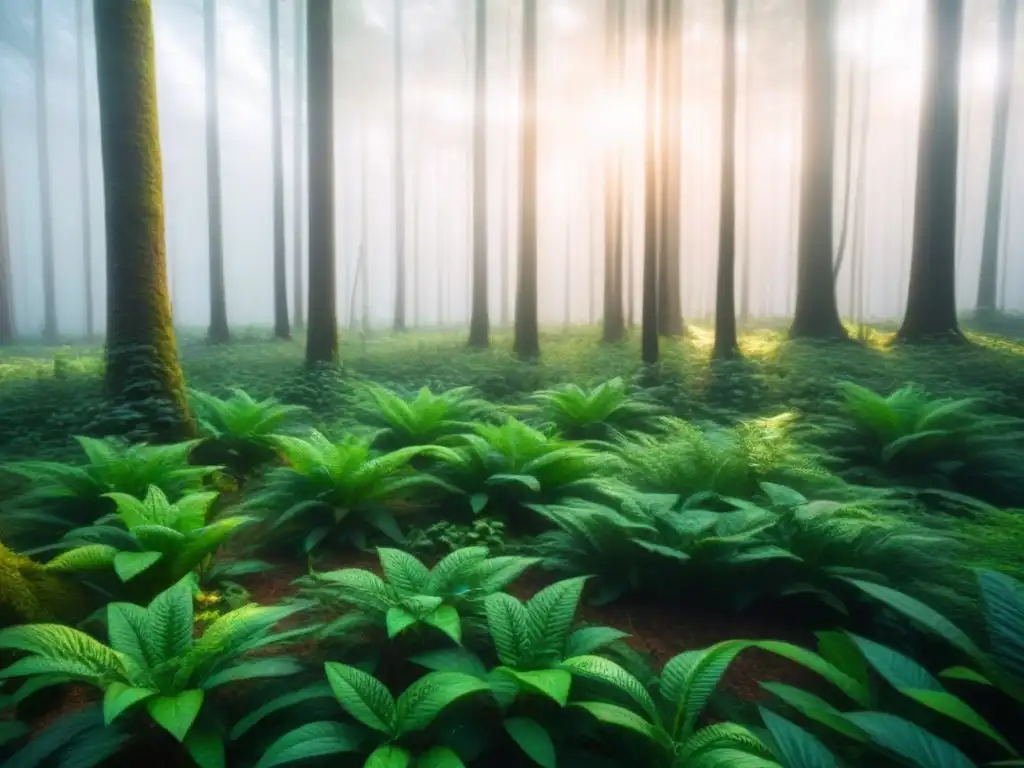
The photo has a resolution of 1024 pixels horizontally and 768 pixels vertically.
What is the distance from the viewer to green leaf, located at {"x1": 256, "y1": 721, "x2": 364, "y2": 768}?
200 centimetres

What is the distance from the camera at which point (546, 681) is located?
220 centimetres

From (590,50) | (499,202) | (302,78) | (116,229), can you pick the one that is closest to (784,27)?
(590,50)

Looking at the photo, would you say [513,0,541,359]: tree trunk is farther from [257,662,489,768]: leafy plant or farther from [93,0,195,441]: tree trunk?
[257,662,489,768]: leafy plant

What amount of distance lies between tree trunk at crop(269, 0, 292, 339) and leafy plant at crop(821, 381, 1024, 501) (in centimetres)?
1837

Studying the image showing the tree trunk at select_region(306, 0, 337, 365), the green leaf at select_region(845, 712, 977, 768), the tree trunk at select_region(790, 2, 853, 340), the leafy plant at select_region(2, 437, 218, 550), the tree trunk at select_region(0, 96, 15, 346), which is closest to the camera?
the green leaf at select_region(845, 712, 977, 768)

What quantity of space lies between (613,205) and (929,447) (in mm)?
14432

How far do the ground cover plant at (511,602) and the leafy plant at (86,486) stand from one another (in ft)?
0.08

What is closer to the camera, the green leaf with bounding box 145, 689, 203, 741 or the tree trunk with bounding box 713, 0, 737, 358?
the green leaf with bounding box 145, 689, 203, 741

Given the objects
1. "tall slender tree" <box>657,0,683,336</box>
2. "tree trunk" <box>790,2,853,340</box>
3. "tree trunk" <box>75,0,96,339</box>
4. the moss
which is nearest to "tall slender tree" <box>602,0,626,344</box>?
"tall slender tree" <box>657,0,683,336</box>

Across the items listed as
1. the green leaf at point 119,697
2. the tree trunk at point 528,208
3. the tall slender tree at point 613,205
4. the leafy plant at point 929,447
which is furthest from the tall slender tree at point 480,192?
the green leaf at point 119,697

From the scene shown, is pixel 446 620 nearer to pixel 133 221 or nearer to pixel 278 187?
pixel 133 221

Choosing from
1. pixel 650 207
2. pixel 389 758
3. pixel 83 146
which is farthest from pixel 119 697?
pixel 83 146

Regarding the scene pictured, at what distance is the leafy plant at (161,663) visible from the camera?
2.18 metres

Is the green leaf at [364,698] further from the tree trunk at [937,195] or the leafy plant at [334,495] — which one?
the tree trunk at [937,195]
